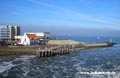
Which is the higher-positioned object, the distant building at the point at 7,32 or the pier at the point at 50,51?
the distant building at the point at 7,32

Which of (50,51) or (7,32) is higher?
(7,32)

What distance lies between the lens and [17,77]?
4022 centimetres

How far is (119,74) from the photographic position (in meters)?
41.9

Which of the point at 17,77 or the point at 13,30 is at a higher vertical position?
the point at 13,30

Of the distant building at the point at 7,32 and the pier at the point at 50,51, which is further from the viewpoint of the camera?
the distant building at the point at 7,32

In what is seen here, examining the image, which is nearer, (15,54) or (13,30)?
(15,54)

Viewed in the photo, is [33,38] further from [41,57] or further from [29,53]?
[41,57]

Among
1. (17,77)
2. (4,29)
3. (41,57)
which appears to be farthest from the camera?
(4,29)

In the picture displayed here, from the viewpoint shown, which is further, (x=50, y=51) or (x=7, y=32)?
(x=7, y=32)

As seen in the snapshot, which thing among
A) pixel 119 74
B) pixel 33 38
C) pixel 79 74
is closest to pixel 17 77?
pixel 79 74

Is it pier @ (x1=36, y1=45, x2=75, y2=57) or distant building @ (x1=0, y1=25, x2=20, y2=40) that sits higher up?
distant building @ (x1=0, y1=25, x2=20, y2=40)

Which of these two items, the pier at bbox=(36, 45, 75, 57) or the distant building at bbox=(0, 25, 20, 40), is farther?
the distant building at bbox=(0, 25, 20, 40)

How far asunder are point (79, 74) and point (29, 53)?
37657 millimetres

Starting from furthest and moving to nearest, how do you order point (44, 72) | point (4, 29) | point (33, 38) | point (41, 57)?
point (4, 29), point (33, 38), point (41, 57), point (44, 72)
